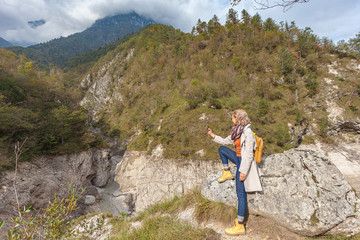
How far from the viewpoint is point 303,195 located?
2633mm

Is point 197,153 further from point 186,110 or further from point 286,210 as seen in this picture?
point 286,210

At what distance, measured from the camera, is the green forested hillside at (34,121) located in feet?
32.5

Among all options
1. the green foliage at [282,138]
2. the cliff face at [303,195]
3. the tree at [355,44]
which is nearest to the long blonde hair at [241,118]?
the cliff face at [303,195]

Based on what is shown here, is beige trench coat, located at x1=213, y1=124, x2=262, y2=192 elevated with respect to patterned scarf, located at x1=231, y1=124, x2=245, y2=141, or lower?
lower

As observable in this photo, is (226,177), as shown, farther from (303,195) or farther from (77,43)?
(77,43)

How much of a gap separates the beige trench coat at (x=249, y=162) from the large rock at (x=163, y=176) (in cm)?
952

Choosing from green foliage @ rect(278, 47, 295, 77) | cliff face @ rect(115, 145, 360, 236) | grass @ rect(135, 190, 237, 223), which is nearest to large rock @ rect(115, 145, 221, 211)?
grass @ rect(135, 190, 237, 223)

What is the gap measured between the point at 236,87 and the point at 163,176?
14.0m

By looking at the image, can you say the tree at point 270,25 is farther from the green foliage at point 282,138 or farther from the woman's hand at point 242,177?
the woman's hand at point 242,177

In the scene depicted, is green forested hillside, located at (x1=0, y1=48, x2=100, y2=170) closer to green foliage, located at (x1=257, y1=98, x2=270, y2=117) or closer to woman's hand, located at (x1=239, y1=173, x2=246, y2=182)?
woman's hand, located at (x1=239, y1=173, x2=246, y2=182)

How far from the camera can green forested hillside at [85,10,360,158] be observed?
572 inches

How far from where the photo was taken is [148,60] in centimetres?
3409

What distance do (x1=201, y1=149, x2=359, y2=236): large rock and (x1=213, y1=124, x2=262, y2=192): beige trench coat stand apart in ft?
1.61

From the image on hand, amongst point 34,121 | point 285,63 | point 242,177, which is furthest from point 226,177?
point 285,63
